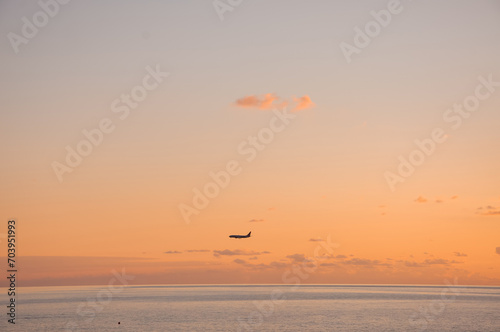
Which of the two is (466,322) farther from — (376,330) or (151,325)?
(151,325)

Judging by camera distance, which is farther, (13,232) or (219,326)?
(219,326)

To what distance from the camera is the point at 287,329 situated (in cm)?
16988

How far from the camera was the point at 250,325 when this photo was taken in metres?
181

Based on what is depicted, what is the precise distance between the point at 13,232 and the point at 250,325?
4074 inches

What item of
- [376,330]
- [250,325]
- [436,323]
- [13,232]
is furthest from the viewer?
[436,323]

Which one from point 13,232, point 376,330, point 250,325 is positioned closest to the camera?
point 13,232

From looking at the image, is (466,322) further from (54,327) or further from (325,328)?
(54,327)

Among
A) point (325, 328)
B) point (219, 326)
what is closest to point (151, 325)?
point (219, 326)

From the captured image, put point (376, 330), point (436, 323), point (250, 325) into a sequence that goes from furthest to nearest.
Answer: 1. point (436, 323)
2. point (250, 325)
3. point (376, 330)

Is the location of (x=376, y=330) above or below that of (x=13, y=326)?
below

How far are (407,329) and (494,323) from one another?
43.5 m

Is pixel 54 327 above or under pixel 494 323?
above

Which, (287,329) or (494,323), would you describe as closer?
(287,329)

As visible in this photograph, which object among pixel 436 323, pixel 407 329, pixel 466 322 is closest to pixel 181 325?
pixel 407 329
